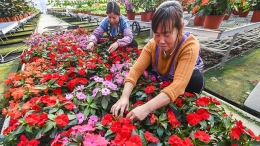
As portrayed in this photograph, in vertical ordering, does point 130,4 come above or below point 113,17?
above

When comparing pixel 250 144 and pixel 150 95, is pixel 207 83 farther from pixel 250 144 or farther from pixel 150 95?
pixel 250 144

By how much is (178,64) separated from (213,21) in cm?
170

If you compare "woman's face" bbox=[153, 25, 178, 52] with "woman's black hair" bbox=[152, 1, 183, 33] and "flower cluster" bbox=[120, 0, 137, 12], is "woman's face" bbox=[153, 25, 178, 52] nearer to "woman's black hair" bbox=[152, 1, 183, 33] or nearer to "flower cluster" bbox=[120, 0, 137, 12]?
"woman's black hair" bbox=[152, 1, 183, 33]

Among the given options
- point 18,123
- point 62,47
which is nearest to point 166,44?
point 18,123

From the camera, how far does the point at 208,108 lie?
3.84 ft

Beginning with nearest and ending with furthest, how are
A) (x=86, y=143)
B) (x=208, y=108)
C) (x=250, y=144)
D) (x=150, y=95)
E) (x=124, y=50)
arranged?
(x=86, y=143), (x=250, y=144), (x=208, y=108), (x=150, y=95), (x=124, y=50)

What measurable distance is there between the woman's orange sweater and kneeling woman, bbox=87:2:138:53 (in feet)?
2.91

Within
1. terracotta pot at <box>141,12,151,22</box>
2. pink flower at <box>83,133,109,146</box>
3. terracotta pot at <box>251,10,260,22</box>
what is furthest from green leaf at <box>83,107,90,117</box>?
terracotta pot at <box>141,12,151,22</box>

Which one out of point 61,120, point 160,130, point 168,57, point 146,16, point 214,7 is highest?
point 214,7

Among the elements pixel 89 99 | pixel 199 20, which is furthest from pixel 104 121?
pixel 199 20

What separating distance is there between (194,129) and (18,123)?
111 centimetres

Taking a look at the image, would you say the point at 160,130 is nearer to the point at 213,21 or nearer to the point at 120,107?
the point at 120,107

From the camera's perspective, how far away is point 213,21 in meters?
2.53

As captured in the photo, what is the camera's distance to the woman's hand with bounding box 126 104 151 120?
106cm
